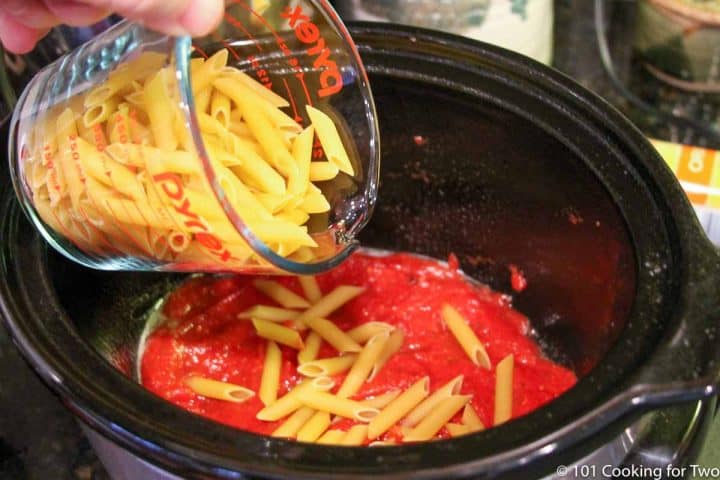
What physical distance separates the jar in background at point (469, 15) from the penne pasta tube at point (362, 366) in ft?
1.57

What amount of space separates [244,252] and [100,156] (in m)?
0.13

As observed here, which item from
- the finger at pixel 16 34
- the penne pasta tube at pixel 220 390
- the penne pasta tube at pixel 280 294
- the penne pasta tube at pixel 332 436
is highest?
the finger at pixel 16 34

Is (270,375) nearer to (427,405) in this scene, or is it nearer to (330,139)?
(427,405)

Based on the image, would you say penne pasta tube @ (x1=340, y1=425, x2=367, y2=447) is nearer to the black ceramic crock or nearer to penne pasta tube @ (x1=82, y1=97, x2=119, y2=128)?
the black ceramic crock

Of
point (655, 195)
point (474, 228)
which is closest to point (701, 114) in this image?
point (474, 228)

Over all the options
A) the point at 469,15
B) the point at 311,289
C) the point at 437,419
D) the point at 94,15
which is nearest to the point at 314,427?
the point at 437,419

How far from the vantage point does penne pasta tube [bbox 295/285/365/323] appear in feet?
3.39

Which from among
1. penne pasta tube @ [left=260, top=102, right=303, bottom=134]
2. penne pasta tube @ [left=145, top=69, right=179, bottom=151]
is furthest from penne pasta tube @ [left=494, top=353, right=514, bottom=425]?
penne pasta tube @ [left=145, top=69, right=179, bottom=151]

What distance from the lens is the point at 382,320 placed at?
107 centimetres

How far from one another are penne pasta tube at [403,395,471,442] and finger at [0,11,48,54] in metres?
0.51

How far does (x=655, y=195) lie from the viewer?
2.64ft

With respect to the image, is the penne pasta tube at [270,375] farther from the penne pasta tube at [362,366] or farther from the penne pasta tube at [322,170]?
the penne pasta tube at [322,170]

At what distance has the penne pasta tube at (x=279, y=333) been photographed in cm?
100

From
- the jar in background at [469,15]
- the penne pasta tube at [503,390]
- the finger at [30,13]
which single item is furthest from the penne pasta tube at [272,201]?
the jar in background at [469,15]
